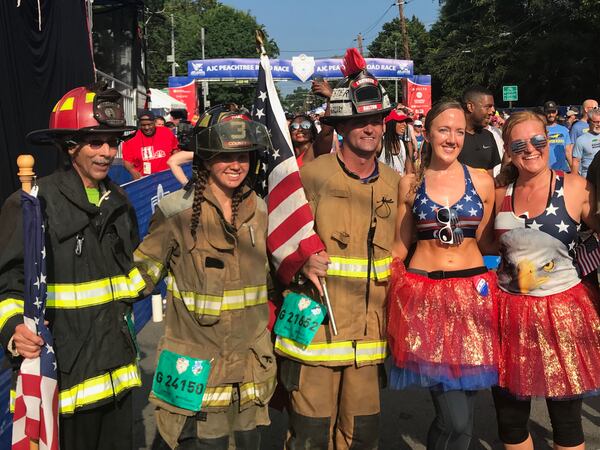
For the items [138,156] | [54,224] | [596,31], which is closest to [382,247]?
[54,224]

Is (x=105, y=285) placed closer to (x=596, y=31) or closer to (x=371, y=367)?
(x=371, y=367)

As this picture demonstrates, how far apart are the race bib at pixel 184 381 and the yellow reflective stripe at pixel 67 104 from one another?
1.21 meters

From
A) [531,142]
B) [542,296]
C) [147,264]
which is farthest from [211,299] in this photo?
[531,142]

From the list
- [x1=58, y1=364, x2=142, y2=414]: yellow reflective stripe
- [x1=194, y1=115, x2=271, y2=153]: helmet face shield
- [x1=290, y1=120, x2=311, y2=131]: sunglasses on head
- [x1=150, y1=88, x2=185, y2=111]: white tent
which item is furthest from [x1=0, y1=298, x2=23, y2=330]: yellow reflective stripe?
[x1=150, y1=88, x2=185, y2=111]: white tent

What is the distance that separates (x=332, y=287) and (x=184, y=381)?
90 cm

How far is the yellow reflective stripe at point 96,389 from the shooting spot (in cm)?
267

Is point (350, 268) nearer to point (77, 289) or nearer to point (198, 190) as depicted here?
point (198, 190)

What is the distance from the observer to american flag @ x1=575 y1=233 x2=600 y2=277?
132 inches

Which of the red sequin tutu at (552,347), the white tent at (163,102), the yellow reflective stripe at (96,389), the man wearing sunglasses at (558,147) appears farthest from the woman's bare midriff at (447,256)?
the white tent at (163,102)

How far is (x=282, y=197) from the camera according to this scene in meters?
3.28

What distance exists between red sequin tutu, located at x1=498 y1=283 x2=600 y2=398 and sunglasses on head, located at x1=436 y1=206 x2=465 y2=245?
1.50 feet

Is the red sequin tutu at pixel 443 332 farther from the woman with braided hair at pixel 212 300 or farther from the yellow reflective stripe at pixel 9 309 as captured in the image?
the yellow reflective stripe at pixel 9 309

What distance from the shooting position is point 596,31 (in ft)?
126

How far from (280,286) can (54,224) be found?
1271 millimetres
